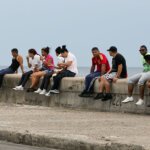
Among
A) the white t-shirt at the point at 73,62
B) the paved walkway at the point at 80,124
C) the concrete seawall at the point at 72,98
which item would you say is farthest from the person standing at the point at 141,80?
the white t-shirt at the point at 73,62

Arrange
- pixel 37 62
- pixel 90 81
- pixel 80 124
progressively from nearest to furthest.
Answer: pixel 80 124 < pixel 90 81 < pixel 37 62

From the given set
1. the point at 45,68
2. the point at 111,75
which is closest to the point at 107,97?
the point at 111,75

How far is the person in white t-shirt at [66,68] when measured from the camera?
18250mm

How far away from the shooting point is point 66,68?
61.0ft

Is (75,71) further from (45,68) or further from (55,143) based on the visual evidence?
(55,143)

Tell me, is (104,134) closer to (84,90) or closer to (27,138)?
(27,138)

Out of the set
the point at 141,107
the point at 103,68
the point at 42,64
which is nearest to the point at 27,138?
the point at 141,107

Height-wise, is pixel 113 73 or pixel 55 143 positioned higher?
pixel 113 73

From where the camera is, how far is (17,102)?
65.5 ft

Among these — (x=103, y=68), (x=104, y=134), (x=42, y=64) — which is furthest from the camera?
(x=42, y=64)

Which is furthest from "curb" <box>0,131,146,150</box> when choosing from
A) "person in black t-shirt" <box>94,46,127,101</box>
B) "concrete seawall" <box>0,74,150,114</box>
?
"person in black t-shirt" <box>94,46,127,101</box>

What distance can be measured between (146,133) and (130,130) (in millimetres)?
562

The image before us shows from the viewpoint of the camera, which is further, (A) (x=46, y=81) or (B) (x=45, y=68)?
(B) (x=45, y=68)

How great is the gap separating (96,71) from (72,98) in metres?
1.05
